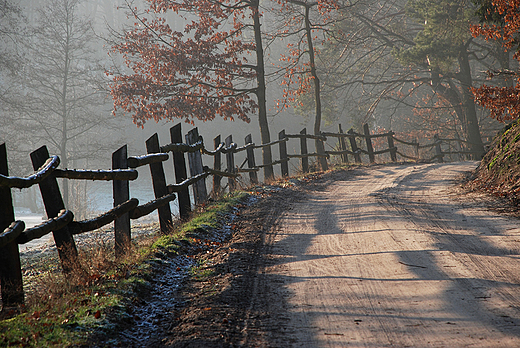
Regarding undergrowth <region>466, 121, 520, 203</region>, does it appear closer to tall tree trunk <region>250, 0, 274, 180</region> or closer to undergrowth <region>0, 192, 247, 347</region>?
undergrowth <region>0, 192, 247, 347</region>

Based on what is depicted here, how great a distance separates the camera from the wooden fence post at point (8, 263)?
387cm

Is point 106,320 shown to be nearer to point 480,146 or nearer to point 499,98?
point 499,98

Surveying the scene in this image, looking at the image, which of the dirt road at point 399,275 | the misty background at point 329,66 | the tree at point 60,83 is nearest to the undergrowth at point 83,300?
the dirt road at point 399,275

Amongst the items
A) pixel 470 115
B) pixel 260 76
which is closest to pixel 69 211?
pixel 260 76

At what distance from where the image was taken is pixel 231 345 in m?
3.02

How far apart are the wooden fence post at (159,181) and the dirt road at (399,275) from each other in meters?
1.93

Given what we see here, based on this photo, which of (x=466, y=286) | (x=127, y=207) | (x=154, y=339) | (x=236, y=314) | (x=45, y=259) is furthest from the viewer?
(x=45, y=259)

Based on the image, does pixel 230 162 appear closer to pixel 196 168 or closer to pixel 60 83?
pixel 196 168

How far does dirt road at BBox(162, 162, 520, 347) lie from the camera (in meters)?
3.10

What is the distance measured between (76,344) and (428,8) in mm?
20616

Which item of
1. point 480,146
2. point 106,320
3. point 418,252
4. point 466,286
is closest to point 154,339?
point 106,320

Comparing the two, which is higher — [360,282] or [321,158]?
[321,158]

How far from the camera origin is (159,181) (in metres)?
6.68

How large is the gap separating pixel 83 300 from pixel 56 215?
52.1 inches
